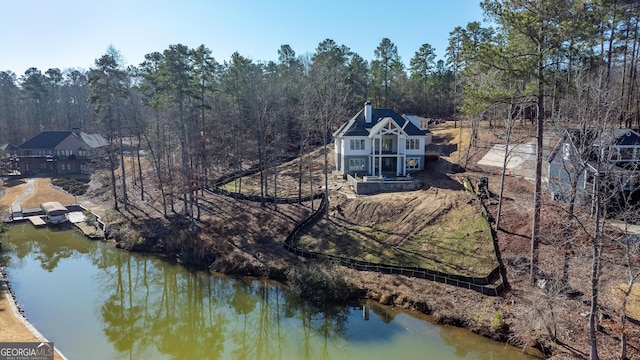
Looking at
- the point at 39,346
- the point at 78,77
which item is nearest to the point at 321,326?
the point at 39,346

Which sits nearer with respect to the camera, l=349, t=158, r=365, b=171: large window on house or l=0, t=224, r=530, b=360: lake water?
l=0, t=224, r=530, b=360: lake water

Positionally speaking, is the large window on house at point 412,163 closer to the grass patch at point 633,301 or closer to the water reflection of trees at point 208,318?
the water reflection of trees at point 208,318

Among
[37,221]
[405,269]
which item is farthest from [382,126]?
[37,221]

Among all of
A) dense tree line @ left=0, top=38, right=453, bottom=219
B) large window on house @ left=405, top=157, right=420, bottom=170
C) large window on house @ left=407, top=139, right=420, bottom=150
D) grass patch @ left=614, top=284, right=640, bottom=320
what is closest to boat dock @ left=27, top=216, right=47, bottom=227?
dense tree line @ left=0, top=38, right=453, bottom=219

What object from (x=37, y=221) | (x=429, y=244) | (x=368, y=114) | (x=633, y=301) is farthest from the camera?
(x=368, y=114)

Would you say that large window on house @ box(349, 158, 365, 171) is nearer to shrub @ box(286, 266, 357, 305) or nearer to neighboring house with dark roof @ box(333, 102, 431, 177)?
neighboring house with dark roof @ box(333, 102, 431, 177)

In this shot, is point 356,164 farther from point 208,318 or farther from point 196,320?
point 196,320
